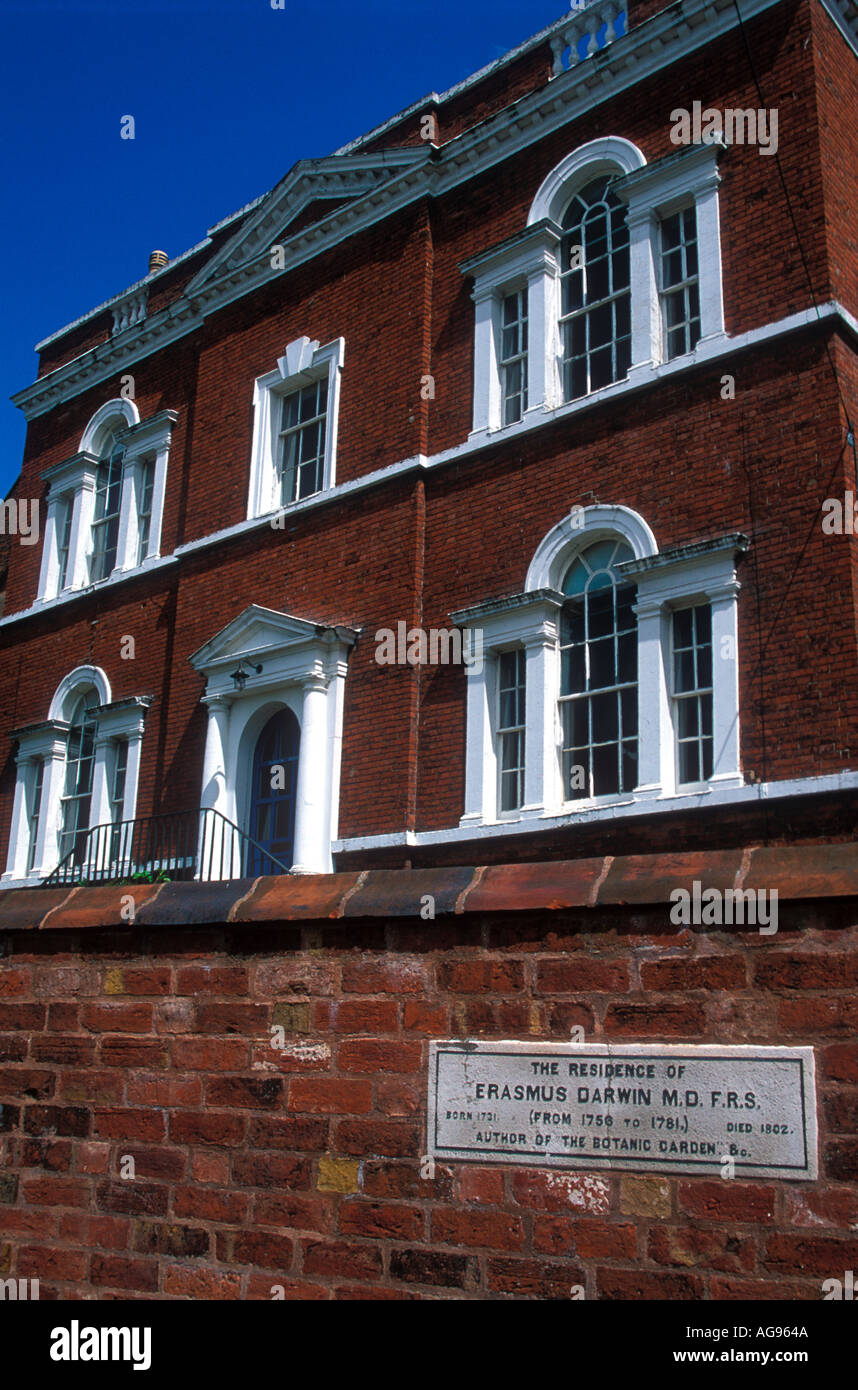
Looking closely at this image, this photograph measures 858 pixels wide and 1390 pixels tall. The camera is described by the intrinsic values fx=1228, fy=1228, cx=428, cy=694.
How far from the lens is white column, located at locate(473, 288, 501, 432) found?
12602 millimetres

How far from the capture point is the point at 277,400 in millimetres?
15352

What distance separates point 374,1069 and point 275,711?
9995 millimetres

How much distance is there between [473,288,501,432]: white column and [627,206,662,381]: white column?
1.72 meters

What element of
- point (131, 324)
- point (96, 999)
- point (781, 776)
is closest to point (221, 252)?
point (131, 324)

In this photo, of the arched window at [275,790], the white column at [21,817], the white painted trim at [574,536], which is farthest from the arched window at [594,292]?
the white column at [21,817]

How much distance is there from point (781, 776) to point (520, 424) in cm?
467

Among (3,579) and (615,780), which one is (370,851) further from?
(3,579)

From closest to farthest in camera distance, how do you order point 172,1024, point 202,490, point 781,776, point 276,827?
point 172,1024 → point 781,776 → point 276,827 → point 202,490

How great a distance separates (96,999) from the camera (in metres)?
5.00

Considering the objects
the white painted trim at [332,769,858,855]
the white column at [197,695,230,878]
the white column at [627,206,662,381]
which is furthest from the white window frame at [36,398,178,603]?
the white column at [627,206,662,381]

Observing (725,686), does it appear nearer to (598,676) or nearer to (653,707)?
(653,707)

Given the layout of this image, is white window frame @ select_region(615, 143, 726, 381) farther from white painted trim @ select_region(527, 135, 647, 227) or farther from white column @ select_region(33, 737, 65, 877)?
white column @ select_region(33, 737, 65, 877)

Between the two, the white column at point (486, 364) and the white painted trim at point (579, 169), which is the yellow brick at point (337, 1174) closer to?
the white column at point (486, 364)

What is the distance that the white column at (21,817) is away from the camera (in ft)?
54.3
